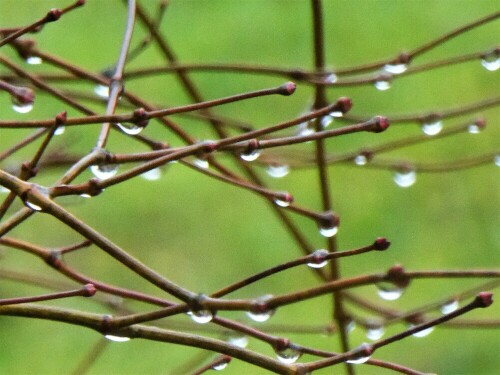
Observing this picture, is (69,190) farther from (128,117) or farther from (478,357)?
(478,357)

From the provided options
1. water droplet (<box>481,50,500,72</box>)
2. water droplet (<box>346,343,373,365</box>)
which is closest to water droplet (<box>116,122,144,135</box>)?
water droplet (<box>346,343,373,365</box>)

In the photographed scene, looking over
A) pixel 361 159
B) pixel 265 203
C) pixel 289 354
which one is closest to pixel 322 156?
pixel 361 159

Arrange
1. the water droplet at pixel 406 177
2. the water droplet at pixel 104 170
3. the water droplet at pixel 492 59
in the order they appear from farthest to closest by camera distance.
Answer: the water droplet at pixel 406 177, the water droplet at pixel 492 59, the water droplet at pixel 104 170

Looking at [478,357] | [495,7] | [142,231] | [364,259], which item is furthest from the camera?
[495,7]

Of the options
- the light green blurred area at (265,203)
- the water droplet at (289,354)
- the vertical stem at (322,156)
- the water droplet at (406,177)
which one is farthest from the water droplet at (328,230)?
the light green blurred area at (265,203)

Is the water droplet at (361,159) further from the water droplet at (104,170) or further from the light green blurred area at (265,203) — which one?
the light green blurred area at (265,203)

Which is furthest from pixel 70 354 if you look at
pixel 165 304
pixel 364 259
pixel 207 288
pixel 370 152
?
pixel 165 304

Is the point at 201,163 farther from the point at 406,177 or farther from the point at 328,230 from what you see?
the point at 406,177

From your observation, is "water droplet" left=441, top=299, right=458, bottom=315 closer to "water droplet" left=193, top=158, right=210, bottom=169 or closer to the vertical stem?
the vertical stem
